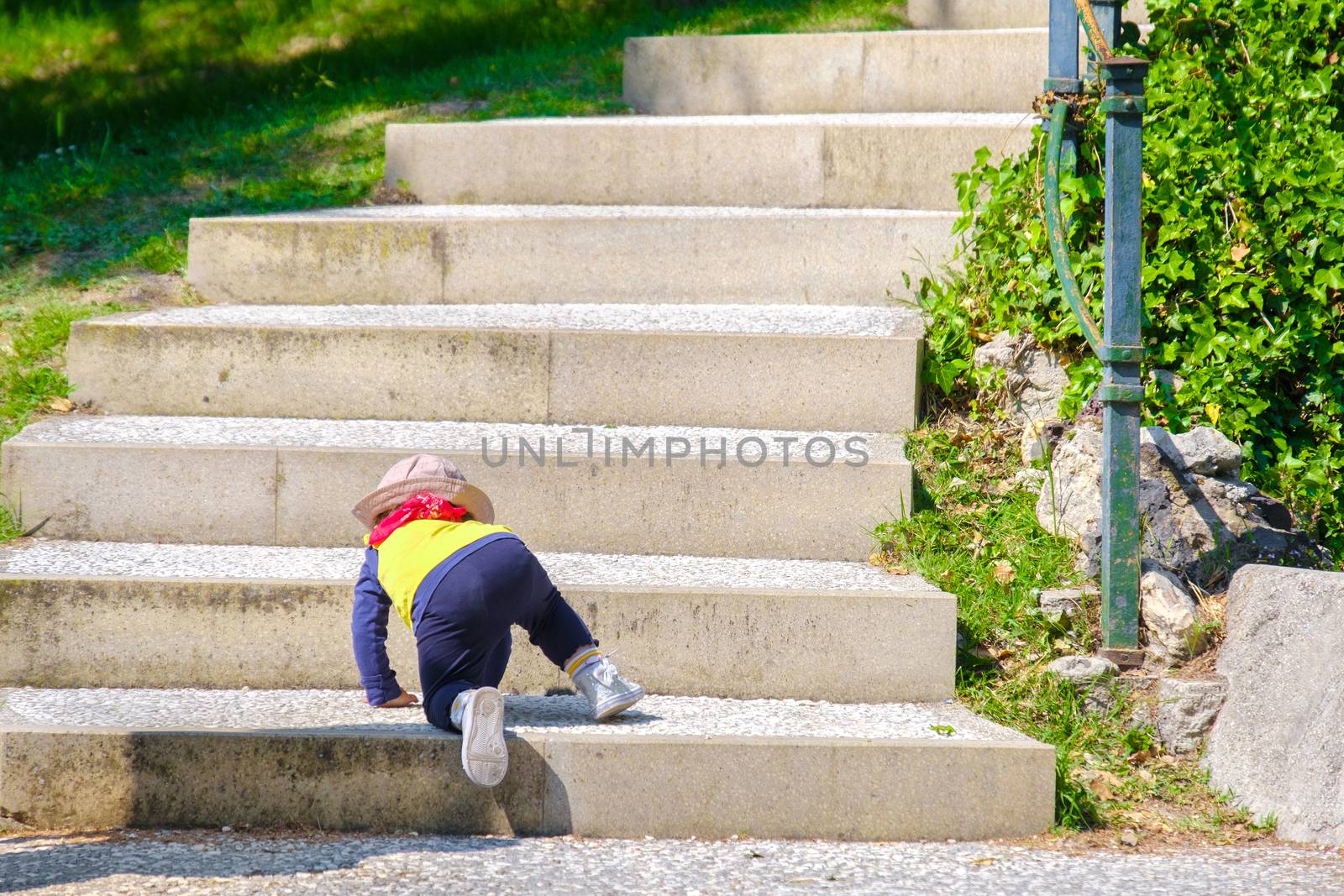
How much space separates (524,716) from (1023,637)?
4.45 feet

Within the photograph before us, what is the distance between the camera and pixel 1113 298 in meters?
3.17

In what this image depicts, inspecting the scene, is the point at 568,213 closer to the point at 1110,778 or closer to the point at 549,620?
the point at 549,620

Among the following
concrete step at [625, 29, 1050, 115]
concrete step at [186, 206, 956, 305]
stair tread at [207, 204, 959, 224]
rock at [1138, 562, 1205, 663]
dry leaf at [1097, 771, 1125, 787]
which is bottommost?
dry leaf at [1097, 771, 1125, 787]

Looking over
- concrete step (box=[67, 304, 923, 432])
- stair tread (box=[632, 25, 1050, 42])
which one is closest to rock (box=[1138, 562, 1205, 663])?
concrete step (box=[67, 304, 923, 432])

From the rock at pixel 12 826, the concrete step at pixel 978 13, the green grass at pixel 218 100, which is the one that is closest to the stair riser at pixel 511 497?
the green grass at pixel 218 100

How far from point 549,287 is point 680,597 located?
1.81 meters

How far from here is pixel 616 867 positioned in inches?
104

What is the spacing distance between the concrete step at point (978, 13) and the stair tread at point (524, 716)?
4.14 metres

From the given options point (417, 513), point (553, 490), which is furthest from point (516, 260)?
point (417, 513)

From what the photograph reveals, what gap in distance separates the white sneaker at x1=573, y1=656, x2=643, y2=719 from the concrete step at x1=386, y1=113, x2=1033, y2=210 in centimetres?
269

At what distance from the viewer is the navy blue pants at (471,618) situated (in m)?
2.88

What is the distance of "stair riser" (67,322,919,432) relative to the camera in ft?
13.3

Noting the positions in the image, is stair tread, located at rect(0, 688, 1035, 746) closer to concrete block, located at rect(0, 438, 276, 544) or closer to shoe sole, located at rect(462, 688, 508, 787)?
shoe sole, located at rect(462, 688, 508, 787)

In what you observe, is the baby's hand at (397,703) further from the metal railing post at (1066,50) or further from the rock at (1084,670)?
the metal railing post at (1066,50)
